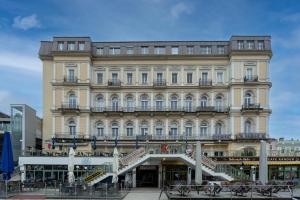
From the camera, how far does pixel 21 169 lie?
3953 centimetres

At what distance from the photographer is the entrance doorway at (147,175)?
4303 centimetres

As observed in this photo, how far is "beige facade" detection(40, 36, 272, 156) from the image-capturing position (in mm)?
48562

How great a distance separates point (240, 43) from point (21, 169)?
94.1 feet

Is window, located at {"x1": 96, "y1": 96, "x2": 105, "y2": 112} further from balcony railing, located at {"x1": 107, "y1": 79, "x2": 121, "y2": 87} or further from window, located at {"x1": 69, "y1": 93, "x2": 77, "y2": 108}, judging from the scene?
window, located at {"x1": 69, "y1": 93, "x2": 77, "y2": 108}

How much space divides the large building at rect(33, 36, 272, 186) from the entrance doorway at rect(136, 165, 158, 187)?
5.49 m

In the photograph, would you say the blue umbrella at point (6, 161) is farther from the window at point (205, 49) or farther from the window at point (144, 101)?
the window at point (205, 49)

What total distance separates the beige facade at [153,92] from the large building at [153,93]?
12cm

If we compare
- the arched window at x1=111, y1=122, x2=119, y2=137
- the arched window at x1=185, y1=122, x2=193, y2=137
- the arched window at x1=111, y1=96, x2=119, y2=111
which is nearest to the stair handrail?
the arched window at x1=111, y1=122, x2=119, y2=137

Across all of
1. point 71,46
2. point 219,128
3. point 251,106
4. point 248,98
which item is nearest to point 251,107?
point 251,106

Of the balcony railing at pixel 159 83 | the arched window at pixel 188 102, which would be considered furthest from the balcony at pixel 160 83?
the arched window at pixel 188 102

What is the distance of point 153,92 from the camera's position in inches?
1989

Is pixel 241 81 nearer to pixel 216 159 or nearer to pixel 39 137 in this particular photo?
pixel 216 159

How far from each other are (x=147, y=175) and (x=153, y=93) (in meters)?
11.4

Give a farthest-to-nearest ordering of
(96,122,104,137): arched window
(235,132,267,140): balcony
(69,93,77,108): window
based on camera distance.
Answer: (96,122,104,137): arched window → (69,93,77,108): window → (235,132,267,140): balcony
